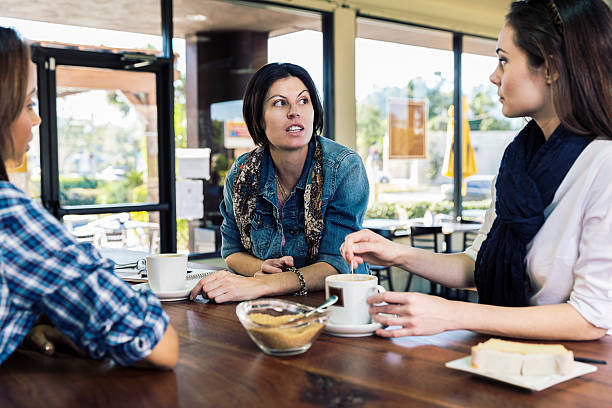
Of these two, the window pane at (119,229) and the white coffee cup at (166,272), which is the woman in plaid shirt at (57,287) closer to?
the white coffee cup at (166,272)

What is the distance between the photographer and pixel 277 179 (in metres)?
2.32

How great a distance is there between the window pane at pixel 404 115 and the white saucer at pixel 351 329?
16.8 ft

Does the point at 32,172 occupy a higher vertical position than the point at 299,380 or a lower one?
higher

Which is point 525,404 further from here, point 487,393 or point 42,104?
point 42,104

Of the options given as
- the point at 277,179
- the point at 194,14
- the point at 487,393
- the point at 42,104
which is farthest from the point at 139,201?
the point at 487,393

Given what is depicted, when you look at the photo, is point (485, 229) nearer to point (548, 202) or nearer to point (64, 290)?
point (548, 202)

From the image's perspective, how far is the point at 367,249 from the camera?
1.64 metres

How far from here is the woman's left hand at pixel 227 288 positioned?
172 centimetres

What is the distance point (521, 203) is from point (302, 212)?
33.4 inches

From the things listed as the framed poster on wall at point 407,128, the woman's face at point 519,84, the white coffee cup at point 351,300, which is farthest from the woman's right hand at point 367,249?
the framed poster on wall at point 407,128

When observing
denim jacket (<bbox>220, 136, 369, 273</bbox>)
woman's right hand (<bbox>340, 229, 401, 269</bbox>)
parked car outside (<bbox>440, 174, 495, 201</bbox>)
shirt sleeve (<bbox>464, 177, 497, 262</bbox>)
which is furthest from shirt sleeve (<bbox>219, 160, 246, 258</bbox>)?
parked car outside (<bbox>440, 174, 495, 201</bbox>)

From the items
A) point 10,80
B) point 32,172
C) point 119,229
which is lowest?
point 119,229

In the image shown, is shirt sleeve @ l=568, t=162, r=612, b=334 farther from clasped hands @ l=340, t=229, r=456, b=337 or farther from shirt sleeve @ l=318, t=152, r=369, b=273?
shirt sleeve @ l=318, t=152, r=369, b=273

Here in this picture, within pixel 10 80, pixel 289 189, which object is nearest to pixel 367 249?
pixel 289 189
